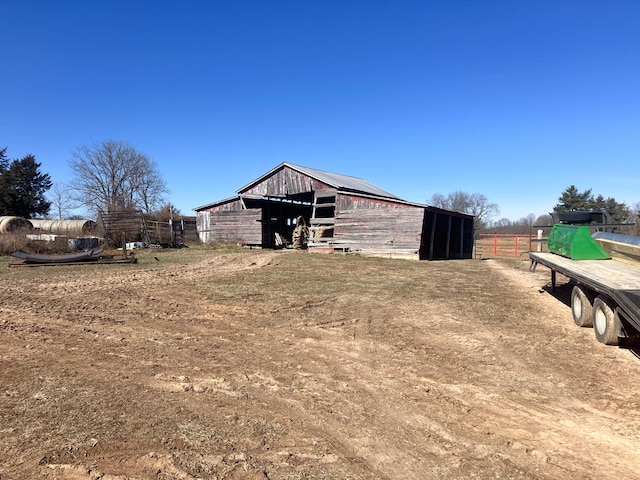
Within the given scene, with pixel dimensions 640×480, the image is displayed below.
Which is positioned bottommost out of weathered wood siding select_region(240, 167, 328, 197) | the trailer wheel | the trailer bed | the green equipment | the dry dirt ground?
the dry dirt ground

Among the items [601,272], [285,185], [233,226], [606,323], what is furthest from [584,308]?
[233,226]

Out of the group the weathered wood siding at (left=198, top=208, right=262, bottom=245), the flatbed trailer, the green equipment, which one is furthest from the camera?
the weathered wood siding at (left=198, top=208, right=262, bottom=245)

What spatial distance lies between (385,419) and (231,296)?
246 inches

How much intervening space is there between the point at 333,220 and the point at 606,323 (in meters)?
18.0

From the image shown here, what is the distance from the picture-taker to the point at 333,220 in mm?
23109

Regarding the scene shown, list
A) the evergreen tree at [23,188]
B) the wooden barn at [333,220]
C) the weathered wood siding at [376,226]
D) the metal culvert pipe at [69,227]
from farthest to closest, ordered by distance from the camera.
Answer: the evergreen tree at [23,188]
the metal culvert pipe at [69,227]
the wooden barn at [333,220]
the weathered wood siding at [376,226]

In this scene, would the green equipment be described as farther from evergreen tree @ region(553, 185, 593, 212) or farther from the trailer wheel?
evergreen tree @ region(553, 185, 593, 212)

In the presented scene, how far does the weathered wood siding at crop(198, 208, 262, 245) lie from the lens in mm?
26516

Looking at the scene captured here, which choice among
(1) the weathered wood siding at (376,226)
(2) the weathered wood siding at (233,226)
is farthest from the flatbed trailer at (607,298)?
(2) the weathered wood siding at (233,226)

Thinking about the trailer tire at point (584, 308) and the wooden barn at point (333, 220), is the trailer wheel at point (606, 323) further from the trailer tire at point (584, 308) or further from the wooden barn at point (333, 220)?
the wooden barn at point (333, 220)

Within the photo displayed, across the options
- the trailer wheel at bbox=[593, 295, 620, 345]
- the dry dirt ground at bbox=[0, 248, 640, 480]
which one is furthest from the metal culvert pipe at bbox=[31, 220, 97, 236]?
the trailer wheel at bbox=[593, 295, 620, 345]

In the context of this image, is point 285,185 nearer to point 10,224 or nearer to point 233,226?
point 233,226

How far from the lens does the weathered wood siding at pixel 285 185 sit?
80.6ft

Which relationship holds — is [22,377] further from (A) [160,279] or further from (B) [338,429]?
(A) [160,279]
